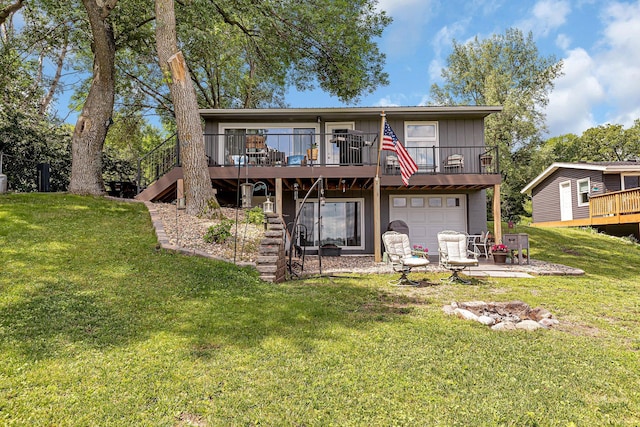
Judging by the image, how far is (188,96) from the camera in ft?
29.0

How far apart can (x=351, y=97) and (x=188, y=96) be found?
5924mm

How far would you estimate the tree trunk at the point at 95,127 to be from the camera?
986cm

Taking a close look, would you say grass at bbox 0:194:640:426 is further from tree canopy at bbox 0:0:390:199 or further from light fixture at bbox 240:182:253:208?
tree canopy at bbox 0:0:390:199

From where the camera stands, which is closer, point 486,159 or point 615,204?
point 486,159

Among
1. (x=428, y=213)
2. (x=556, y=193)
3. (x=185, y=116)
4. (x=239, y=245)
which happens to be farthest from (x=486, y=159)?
(x=556, y=193)

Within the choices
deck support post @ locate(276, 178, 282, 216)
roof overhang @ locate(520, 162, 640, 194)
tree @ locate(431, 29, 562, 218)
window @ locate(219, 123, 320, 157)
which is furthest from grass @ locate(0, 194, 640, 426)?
Answer: tree @ locate(431, 29, 562, 218)

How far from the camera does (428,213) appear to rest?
39.2 feet

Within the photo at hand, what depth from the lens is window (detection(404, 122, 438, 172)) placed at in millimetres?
11539

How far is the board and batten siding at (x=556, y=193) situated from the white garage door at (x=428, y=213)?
8567 mm

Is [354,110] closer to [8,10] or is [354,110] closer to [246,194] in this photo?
[246,194]

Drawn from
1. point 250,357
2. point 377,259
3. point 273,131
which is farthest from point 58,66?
point 250,357

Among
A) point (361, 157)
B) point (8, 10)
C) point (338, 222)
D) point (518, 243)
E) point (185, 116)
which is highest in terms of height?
point (8, 10)

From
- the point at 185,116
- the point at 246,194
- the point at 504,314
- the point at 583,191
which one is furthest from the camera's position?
the point at 583,191

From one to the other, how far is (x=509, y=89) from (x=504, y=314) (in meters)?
24.0
